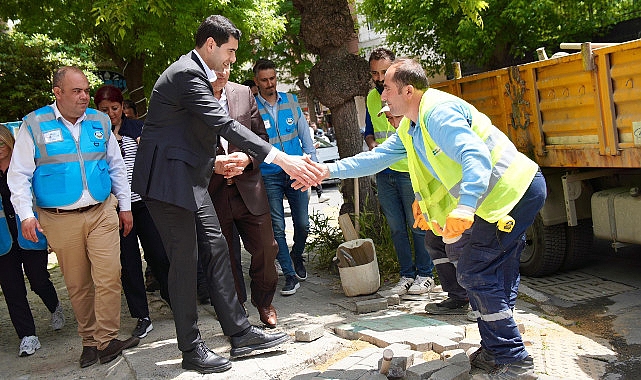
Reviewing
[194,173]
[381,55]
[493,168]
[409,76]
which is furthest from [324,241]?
[493,168]

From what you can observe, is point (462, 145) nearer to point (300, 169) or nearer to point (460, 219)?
point (460, 219)

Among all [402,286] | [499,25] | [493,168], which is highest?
[499,25]

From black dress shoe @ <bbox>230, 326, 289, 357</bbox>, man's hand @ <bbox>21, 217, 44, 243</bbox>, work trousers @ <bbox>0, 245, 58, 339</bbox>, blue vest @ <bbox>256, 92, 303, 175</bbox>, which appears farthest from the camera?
blue vest @ <bbox>256, 92, 303, 175</bbox>

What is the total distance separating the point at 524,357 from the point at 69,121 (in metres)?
3.35

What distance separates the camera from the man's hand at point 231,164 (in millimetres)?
4840

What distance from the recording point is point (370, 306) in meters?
5.46

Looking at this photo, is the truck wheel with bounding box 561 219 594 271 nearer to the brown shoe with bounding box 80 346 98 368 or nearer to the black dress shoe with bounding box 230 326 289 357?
the black dress shoe with bounding box 230 326 289 357

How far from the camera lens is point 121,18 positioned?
243 inches

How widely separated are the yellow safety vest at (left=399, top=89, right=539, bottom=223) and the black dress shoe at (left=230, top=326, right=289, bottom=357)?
1.58 meters

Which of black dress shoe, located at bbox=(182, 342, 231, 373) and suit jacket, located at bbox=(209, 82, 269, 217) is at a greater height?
suit jacket, located at bbox=(209, 82, 269, 217)

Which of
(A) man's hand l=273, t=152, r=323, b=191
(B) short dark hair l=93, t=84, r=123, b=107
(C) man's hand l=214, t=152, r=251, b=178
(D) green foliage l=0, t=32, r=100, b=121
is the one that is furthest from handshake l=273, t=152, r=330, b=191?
(D) green foliage l=0, t=32, r=100, b=121

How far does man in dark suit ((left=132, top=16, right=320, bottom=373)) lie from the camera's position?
421cm

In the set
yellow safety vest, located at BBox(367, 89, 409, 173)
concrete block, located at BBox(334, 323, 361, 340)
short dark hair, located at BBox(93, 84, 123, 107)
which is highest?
short dark hair, located at BBox(93, 84, 123, 107)

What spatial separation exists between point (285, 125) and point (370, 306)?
79.1 inches
